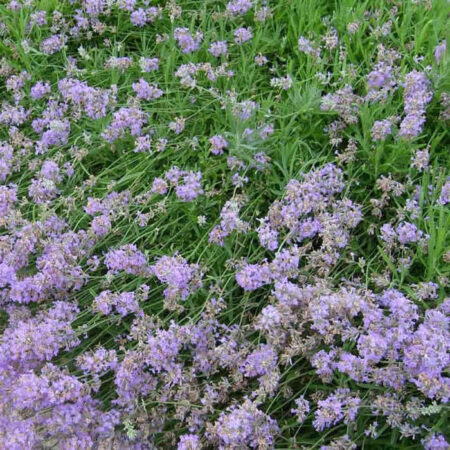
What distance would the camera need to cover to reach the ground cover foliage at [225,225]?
210cm

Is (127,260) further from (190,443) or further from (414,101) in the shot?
(414,101)

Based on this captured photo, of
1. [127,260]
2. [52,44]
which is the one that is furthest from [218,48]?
[127,260]

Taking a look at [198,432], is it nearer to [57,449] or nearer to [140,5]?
[57,449]

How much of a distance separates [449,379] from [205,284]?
3.19ft

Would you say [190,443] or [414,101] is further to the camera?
[414,101]

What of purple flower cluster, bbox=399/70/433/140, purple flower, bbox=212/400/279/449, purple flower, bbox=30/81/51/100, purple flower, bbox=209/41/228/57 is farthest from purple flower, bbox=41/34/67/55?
purple flower, bbox=212/400/279/449

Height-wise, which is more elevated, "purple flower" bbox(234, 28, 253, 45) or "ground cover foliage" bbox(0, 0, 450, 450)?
"purple flower" bbox(234, 28, 253, 45)

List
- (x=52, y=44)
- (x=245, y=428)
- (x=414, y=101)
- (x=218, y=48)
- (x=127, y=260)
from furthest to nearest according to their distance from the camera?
1. (x=52, y=44)
2. (x=218, y=48)
3. (x=414, y=101)
4. (x=127, y=260)
5. (x=245, y=428)

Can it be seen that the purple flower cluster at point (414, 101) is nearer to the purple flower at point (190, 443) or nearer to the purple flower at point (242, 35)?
the purple flower at point (242, 35)

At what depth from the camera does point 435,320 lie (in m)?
2.04

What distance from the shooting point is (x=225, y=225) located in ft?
7.86

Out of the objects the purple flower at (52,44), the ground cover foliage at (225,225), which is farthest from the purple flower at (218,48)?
the purple flower at (52,44)

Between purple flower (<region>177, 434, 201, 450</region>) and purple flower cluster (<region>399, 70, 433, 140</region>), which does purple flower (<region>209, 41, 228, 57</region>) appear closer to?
purple flower cluster (<region>399, 70, 433, 140</region>)

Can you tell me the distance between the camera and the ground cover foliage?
6.90ft
